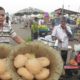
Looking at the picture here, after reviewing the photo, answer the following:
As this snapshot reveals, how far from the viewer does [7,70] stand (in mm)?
2557

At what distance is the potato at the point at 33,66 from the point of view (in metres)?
2.42

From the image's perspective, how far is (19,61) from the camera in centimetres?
248

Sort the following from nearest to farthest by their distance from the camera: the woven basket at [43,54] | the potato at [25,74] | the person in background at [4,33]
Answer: the potato at [25,74], the woven basket at [43,54], the person in background at [4,33]

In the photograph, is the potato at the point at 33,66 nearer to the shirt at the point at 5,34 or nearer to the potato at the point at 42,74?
the potato at the point at 42,74

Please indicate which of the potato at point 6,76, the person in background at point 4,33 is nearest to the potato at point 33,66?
the potato at point 6,76

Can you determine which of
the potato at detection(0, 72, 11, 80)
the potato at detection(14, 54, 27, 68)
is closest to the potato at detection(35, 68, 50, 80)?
the potato at detection(14, 54, 27, 68)

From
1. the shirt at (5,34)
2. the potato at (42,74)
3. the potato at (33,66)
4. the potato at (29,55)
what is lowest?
the potato at (42,74)

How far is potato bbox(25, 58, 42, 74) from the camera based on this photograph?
95.3 inches

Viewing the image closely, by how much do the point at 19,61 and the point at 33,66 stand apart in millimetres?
135

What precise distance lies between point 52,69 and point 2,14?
122 cm

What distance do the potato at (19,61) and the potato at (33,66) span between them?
0.12ft

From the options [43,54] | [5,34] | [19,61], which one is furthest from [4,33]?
[19,61]

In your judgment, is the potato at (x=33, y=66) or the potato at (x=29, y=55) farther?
the potato at (x=29, y=55)

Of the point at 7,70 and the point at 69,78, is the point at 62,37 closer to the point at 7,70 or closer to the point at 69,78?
the point at 69,78
